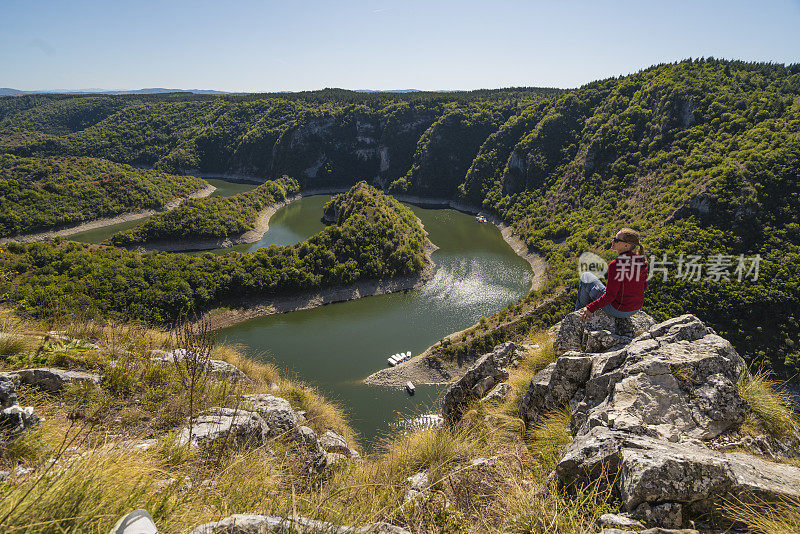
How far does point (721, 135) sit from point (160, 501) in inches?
2600

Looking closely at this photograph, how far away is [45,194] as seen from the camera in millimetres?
62625

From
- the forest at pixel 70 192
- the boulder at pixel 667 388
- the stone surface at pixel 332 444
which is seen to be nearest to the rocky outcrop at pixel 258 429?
the stone surface at pixel 332 444

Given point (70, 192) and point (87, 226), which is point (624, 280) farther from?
point (70, 192)

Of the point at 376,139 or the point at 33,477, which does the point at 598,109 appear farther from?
the point at 33,477

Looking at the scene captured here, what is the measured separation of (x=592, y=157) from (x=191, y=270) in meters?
62.8

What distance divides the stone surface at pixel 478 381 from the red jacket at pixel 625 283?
126 inches

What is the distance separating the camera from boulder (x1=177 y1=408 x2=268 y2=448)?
4781 mm

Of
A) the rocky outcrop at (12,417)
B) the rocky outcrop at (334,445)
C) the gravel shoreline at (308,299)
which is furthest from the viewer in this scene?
the gravel shoreline at (308,299)

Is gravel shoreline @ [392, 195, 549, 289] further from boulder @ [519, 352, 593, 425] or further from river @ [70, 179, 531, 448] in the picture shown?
boulder @ [519, 352, 593, 425]

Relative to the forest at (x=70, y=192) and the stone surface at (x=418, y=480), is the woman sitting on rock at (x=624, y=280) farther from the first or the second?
the forest at (x=70, y=192)

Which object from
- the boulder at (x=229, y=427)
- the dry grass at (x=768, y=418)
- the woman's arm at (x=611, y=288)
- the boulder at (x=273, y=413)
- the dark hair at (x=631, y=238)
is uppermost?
the dark hair at (x=631, y=238)

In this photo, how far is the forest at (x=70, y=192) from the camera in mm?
57219

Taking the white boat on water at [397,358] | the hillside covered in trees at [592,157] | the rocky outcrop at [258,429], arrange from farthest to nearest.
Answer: the hillside covered in trees at [592,157] → the white boat on water at [397,358] → the rocky outcrop at [258,429]

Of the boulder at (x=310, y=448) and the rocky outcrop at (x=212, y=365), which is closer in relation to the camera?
the boulder at (x=310, y=448)
